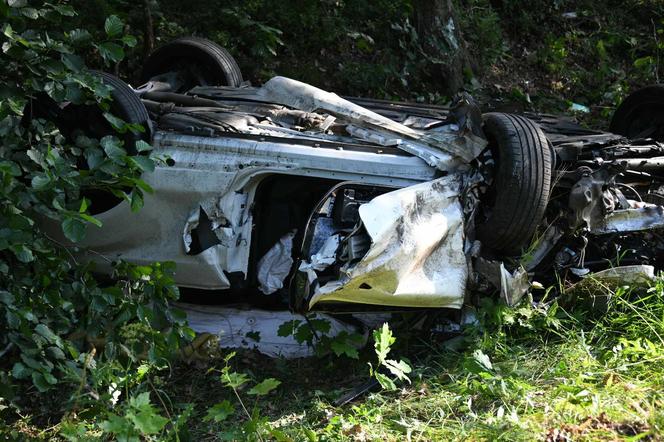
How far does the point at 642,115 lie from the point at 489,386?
2.56 metres

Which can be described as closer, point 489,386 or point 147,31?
point 489,386

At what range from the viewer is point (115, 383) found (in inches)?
151

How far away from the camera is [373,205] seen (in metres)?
4.14

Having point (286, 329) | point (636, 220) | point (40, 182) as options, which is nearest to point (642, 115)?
point (636, 220)

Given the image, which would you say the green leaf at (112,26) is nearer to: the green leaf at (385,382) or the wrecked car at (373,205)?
the wrecked car at (373,205)

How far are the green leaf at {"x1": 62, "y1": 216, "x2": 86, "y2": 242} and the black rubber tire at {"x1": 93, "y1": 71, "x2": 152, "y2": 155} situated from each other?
1.19m

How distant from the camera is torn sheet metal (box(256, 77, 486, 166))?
4.53 meters

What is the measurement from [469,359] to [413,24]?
507 cm

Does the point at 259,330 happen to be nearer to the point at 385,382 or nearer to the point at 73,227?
the point at 385,382

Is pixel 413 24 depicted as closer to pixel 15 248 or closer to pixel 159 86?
pixel 159 86

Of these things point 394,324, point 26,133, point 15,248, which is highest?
point 26,133

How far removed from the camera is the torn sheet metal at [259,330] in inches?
191

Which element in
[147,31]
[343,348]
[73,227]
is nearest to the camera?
[73,227]

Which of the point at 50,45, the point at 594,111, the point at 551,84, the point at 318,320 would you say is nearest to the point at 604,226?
the point at 318,320
